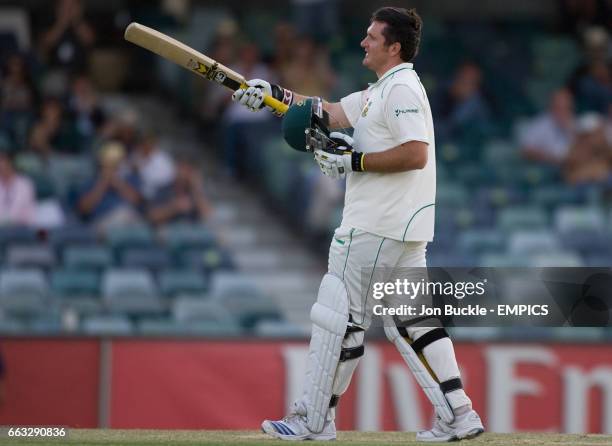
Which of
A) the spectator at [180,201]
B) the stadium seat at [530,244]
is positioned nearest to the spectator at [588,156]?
the stadium seat at [530,244]

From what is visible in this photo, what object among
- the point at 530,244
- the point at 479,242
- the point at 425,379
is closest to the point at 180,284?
the point at 479,242

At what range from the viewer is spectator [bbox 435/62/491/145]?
15602 millimetres

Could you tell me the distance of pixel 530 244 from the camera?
1349cm

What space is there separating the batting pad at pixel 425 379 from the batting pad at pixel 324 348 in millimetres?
262

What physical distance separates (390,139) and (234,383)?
4.54 meters

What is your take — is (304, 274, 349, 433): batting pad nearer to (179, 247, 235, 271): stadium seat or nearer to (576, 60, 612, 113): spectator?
(179, 247, 235, 271): stadium seat

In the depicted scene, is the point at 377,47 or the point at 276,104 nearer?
the point at 377,47

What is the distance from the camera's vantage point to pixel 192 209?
13.5m

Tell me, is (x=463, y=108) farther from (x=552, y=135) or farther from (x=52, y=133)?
(x=52, y=133)

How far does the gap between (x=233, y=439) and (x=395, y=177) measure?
1.47m

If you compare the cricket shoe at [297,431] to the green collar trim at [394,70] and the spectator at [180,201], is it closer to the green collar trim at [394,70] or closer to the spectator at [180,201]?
the green collar trim at [394,70]

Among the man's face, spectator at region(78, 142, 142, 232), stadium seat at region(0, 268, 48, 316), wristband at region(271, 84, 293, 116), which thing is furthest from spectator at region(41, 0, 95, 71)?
the man's face

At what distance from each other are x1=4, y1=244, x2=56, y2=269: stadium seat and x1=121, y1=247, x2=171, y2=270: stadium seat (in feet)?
2.16

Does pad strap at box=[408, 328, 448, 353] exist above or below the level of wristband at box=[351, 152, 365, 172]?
below
